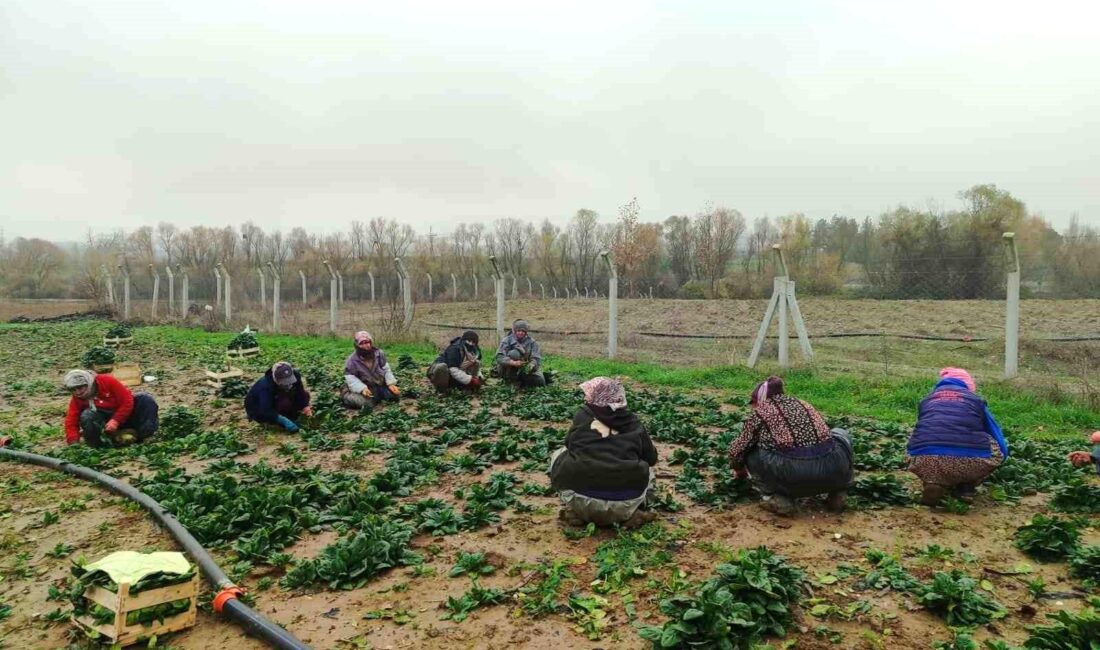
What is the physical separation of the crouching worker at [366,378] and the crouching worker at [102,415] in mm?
2744

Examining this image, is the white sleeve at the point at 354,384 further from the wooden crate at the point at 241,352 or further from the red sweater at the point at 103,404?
the wooden crate at the point at 241,352

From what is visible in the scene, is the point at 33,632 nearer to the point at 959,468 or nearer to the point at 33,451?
the point at 33,451

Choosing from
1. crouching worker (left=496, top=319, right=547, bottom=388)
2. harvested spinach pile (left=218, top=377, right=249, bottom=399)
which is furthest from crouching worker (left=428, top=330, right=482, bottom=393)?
harvested spinach pile (left=218, top=377, right=249, bottom=399)

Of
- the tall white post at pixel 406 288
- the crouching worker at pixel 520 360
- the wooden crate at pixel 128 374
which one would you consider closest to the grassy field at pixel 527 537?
the crouching worker at pixel 520 360

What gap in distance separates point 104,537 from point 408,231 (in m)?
45.8

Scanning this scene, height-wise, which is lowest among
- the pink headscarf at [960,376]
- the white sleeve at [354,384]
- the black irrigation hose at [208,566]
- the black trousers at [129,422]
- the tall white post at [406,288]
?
the black irrigation hose at [208,566]

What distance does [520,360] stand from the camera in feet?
41.1

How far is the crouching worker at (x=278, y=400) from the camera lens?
963 centimetres

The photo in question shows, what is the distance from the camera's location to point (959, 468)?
5.95 m

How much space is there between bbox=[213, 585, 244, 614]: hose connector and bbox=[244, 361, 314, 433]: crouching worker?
5.38 meters

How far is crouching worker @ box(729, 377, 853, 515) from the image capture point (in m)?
5.75

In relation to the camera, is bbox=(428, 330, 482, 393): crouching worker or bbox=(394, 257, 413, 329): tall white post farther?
bbox=(394, 257, 413, 329): tall white post

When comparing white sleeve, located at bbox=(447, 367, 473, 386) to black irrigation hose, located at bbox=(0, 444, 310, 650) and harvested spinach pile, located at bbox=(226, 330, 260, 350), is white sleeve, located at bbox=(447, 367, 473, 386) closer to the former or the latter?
black irrigation hose, located at bbox=(0, 444, 310, 650)

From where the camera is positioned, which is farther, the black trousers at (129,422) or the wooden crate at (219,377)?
the wooden crate at (219,377)
